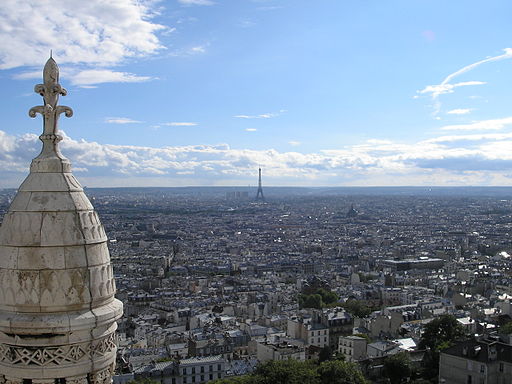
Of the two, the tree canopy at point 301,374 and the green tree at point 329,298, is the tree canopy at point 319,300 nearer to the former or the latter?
the green tree at point 329,298

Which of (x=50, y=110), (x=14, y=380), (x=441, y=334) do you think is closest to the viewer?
(x=14, y=380)

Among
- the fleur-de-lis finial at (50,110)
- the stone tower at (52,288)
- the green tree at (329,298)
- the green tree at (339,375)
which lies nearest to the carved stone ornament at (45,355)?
the stone tower at (52,288)

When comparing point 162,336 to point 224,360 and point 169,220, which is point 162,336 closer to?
point 224,360

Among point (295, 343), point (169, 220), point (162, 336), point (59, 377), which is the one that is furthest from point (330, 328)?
point (169, 220)

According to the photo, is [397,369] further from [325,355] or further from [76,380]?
[76,380]

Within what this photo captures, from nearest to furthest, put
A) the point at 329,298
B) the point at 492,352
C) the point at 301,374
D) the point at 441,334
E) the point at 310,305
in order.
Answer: the point at 301,374
the point at 492,352
the point at 441,334
the point at 310,305
the point at 329,298

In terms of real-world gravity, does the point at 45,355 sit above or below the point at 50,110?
below

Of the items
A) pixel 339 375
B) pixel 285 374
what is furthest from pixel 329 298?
pixel 285 374
